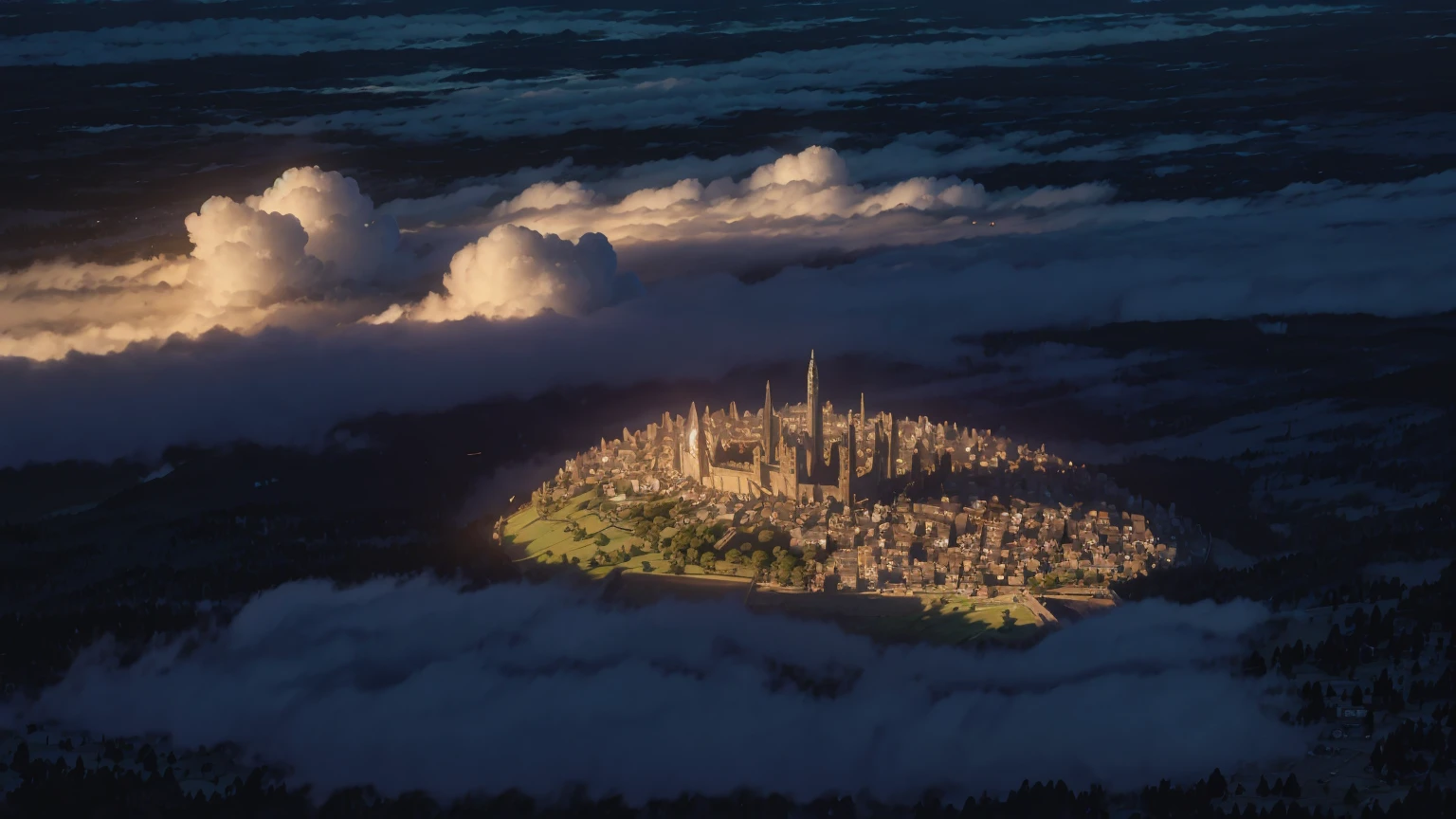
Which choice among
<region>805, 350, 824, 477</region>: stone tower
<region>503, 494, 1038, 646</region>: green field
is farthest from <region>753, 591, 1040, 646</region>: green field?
<region>805, 350, 824, 477</region>: stone tower

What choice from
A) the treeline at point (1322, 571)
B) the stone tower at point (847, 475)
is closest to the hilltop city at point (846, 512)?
the stone tower at point (847, 475)

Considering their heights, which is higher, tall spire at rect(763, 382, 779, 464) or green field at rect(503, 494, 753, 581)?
tall spire at rect(763, 382, 779, 464)

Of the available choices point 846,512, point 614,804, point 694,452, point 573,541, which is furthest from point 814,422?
point 614,804

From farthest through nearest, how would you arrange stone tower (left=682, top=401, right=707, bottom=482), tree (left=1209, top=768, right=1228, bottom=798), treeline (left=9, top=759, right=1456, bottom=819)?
stone tower (left=682, top=401, right=707, bottom=482) → tree (left=1209, top=768, right=1228, bottom=798) → treeline (left=9, top=759, right=1456, bottom=819)

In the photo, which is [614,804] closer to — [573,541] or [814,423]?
[573,541]

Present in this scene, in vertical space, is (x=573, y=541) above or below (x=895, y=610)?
above

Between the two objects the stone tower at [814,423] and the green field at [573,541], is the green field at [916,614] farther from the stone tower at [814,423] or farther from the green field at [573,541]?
the stone tower at [814,423]

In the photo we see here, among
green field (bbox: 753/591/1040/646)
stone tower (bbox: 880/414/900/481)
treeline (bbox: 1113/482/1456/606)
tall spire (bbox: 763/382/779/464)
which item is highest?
tall spire (bbox: 763/382/779/464)

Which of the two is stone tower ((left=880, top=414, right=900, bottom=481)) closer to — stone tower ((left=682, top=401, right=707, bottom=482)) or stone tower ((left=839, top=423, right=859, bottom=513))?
stone tower ((left=839, top=423, right=859, bottom=513))
